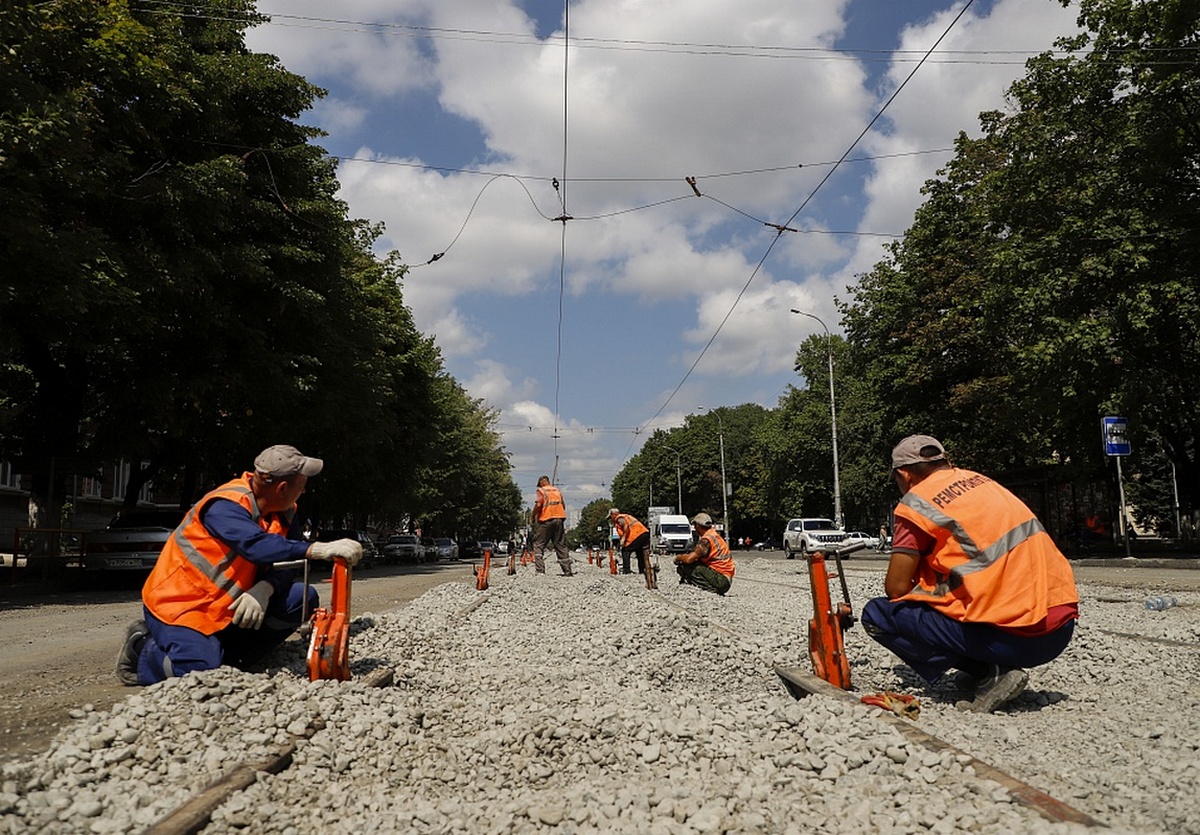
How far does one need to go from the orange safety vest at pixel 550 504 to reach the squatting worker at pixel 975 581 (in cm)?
1334

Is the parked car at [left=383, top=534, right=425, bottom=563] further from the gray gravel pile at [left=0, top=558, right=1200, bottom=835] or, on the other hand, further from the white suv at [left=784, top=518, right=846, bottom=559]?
the gray gravel pile at [left=0, top=558, right=1200, bottom=835]

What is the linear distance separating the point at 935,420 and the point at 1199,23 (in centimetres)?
1519

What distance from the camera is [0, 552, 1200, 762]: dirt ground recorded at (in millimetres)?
4926

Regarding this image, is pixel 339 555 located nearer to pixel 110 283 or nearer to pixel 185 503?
pixel 110 283

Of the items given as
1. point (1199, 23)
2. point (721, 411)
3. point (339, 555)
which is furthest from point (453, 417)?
point (721, 411)

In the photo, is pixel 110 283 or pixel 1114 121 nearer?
pixel 110 283

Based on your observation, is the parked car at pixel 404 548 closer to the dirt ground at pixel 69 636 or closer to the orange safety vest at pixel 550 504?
the dirt ground at pixel 69 636

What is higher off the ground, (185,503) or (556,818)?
(185,503)

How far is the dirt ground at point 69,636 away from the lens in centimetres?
→ 493

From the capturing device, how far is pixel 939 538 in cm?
488

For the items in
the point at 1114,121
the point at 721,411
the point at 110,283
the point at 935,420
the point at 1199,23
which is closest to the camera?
the point at 110,283

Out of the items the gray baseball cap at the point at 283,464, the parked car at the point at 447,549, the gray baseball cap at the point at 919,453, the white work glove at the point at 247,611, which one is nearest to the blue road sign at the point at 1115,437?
the gray baseball cap at the point at 919,453

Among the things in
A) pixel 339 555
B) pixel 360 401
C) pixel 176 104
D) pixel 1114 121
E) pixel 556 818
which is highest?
pixel 1114 121

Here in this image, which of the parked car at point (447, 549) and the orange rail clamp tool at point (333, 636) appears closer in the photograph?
the orange rail clamp tool at point (333, 636)
